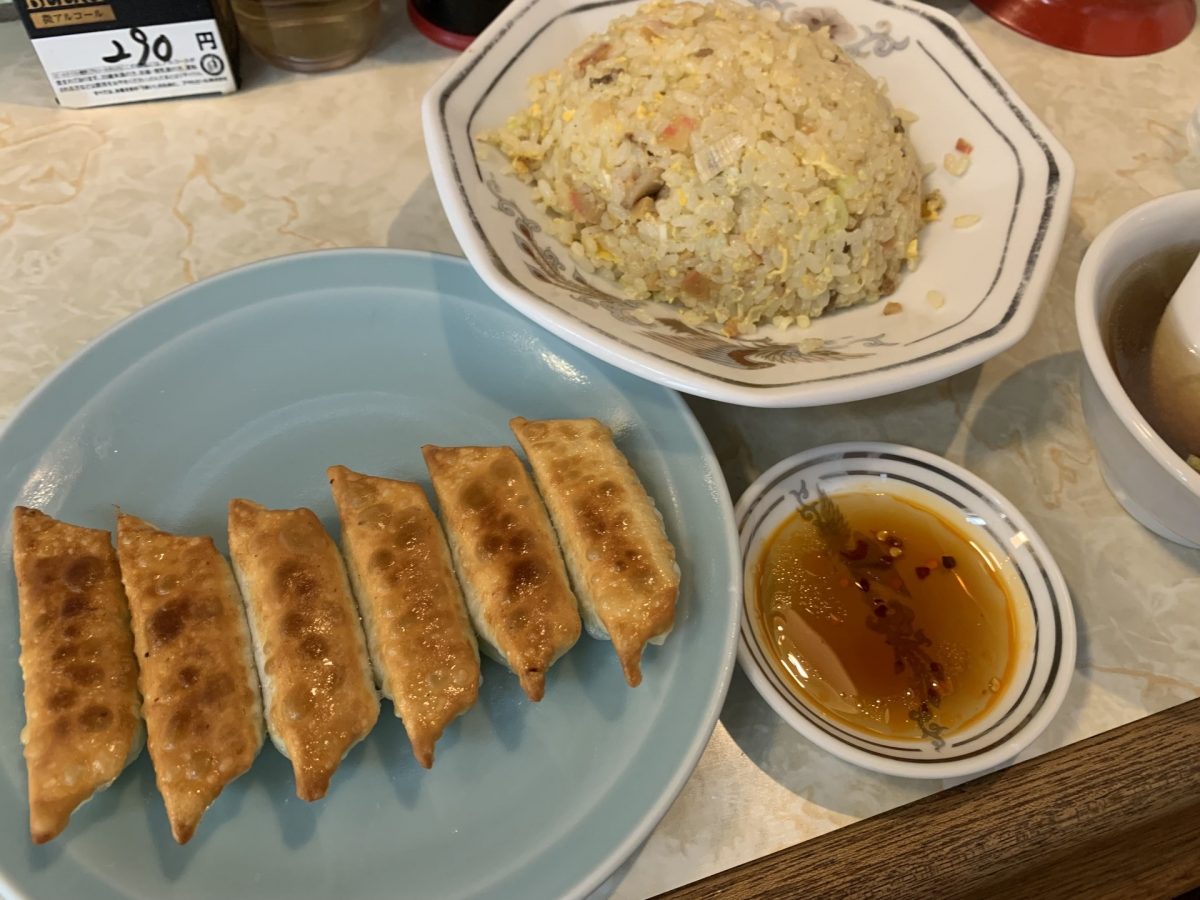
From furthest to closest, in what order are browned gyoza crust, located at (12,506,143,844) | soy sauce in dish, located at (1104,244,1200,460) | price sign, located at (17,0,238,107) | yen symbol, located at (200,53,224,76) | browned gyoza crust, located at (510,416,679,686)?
yen symbol, located at (200,53,224,76)
price sign, located at (17,0,238,107)
soy sauce in dish, located at (1104,244,1200,460)
browned gyoza crust, located at (510,416,679,686)
browned gyoza crust, located at (12,506,143,844)

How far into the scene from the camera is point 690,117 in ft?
3.89

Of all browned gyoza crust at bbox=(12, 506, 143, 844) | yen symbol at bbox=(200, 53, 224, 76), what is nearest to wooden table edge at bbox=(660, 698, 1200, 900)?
browned gyoza crust at bbox=(12, 506, 143, 844)

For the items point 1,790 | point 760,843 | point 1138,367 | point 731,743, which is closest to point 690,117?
point 1138,367

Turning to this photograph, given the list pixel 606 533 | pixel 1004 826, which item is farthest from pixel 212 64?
pixel 1004 826

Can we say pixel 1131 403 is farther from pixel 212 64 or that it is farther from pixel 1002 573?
pixel 212 64

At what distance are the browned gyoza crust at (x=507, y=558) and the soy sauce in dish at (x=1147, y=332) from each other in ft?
2.65

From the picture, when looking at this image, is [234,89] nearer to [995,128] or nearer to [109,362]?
[109,362]

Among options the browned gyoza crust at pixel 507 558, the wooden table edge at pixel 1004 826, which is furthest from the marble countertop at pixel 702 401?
the browned gyoza crust at pixel 507 558

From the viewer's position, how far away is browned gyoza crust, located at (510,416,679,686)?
986 mm

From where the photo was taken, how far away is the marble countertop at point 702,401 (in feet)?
Result: 3.51

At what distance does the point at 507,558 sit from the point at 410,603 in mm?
123

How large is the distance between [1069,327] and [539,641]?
1104mm

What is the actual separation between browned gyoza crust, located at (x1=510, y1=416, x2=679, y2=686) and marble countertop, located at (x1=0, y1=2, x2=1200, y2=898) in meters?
0.21

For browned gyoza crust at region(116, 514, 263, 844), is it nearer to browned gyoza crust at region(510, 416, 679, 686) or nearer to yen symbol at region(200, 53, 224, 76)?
browned gyoza crust at region(510, 416, 679, 686)
